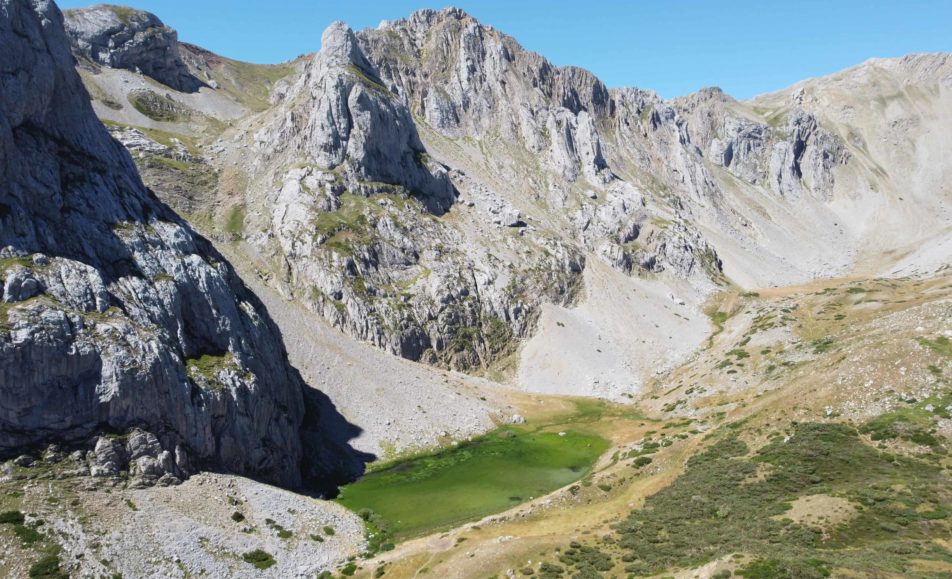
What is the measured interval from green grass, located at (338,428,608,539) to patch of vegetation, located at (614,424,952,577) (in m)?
21.4

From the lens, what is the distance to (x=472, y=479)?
261 feet

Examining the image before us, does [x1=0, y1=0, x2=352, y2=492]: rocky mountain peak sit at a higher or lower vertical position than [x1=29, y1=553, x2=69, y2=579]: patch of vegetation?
higher

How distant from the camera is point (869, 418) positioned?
5972 centimetres

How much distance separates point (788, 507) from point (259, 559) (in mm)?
47081

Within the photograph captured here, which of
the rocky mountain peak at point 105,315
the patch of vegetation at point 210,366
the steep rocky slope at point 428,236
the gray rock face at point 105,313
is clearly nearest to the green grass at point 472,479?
the gray rock face at point 105,313

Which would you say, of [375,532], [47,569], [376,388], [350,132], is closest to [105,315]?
[47,569]

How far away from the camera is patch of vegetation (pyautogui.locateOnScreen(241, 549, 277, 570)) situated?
164 feet

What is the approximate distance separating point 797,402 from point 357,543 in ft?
176

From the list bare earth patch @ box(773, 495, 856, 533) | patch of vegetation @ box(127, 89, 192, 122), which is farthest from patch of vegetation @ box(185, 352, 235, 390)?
patch of vegetation @ box(127, 89, 192, 122)

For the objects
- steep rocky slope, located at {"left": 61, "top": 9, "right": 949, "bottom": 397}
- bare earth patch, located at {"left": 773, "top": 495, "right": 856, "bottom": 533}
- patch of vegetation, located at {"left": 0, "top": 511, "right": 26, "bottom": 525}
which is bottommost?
patch of vegetation, located at {"left": 0, "top": 511, "right": 26, "bottom": 525}

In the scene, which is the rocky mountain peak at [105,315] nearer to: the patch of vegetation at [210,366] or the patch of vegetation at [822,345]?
the patch of vegetation at [210,366]

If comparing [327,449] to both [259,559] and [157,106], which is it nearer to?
[259,559]

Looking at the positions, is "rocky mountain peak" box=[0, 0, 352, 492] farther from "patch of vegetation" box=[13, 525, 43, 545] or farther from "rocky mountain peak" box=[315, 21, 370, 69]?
"rocky mountain peak" box=[315, 21, 370, 69]

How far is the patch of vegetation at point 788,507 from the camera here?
122 ft
